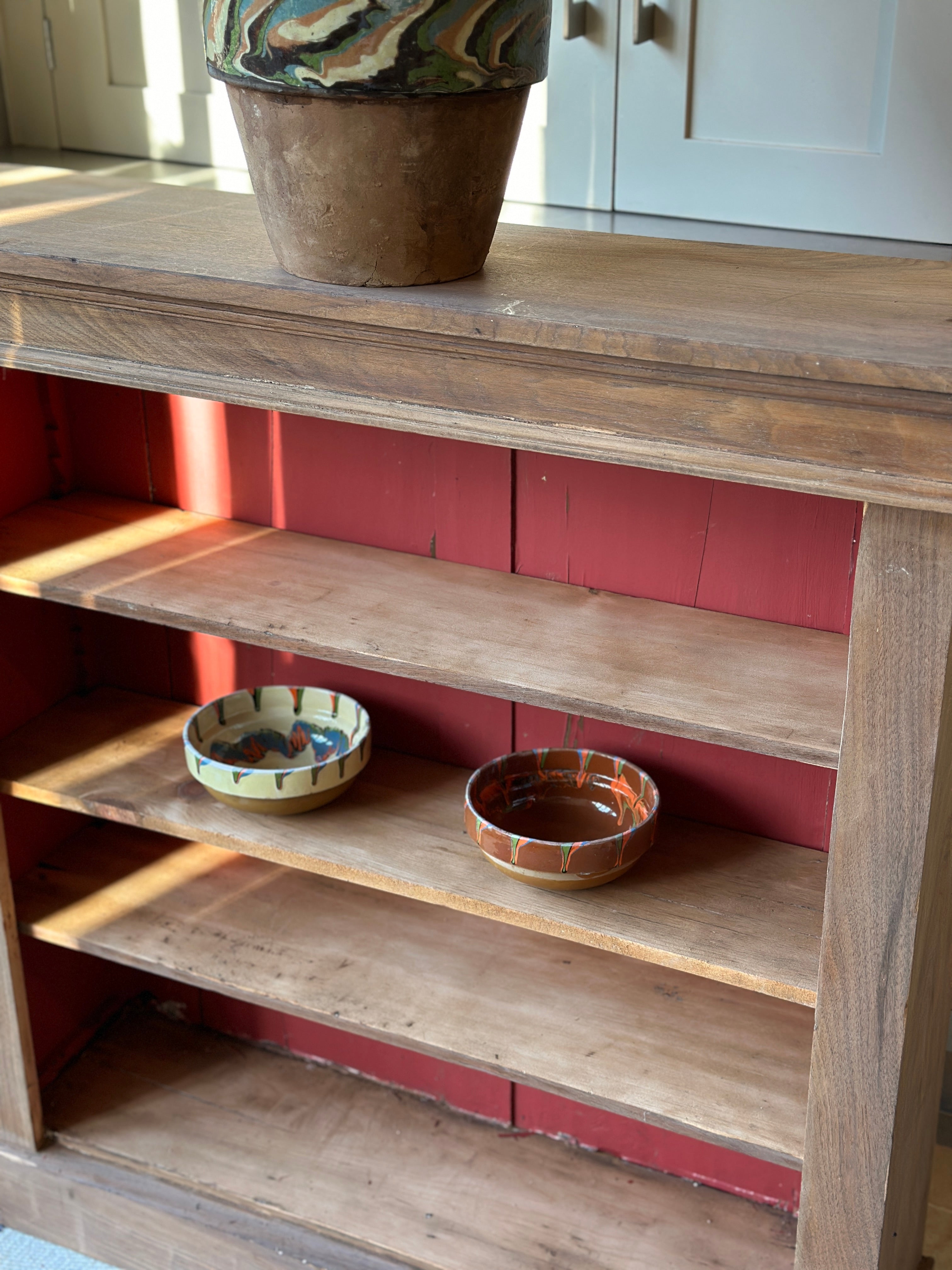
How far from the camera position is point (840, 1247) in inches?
54.8

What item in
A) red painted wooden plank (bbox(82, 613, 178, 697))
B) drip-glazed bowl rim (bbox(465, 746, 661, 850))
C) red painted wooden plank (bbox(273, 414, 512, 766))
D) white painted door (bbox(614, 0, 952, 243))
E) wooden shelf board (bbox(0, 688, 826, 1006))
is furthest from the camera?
red painted wooden plank (bbox(82, 613, 178, 697))

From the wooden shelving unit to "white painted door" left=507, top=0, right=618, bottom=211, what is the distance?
26 centimetres

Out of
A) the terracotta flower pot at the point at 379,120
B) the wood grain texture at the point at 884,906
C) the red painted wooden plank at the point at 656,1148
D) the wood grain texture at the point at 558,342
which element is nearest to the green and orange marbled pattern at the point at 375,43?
the terracotta flower pot at the point at 379,120

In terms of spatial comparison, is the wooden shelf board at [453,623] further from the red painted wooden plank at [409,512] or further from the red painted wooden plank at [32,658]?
the red painted wooden plank at [32,658]

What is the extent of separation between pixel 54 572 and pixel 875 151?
1.10m

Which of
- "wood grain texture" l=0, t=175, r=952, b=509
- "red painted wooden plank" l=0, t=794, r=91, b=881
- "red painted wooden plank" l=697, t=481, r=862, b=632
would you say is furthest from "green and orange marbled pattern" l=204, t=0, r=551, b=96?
"red painted wooden plank" l=0, t=794, r=91, b=881

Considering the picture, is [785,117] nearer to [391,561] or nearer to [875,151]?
[875,151]

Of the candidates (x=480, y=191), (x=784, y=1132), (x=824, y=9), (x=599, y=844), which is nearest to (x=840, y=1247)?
(x=784, y=1132)

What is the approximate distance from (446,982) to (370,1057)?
1.44ft

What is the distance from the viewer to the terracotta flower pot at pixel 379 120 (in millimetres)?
1012

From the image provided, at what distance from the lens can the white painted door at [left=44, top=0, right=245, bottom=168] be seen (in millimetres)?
1713

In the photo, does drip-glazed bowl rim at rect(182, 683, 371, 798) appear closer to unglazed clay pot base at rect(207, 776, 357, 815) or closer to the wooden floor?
unglazed clay pot base at rect(207, 776, 357, 815)

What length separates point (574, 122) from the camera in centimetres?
151

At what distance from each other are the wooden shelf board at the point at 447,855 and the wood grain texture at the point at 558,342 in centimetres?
59
